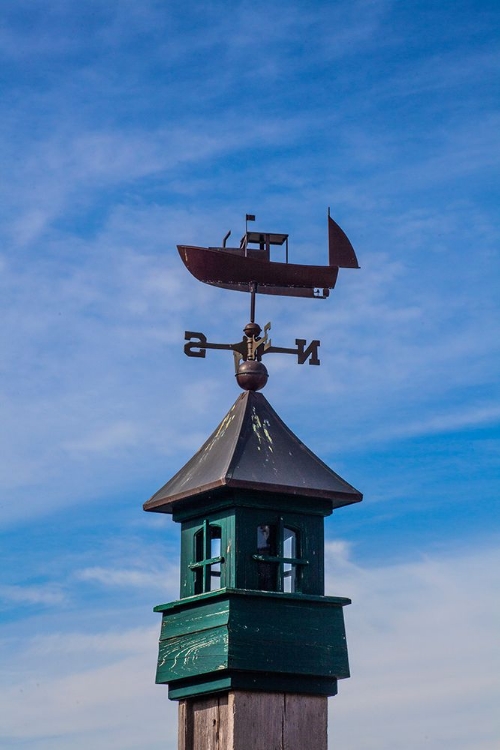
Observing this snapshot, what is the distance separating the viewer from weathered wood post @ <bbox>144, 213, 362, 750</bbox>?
352 inches

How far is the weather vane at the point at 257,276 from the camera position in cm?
1006

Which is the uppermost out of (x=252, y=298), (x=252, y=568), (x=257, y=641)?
(x=252, y=298)

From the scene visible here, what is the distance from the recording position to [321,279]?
10508mm

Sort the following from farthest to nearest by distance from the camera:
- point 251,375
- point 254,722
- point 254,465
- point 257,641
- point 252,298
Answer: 1. point 252,298
2. point 251,375
3. point 254,465
4. point 257,641
5. point 254,722

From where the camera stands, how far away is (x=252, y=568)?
9250mm

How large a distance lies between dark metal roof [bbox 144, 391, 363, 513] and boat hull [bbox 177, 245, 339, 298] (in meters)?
0.99

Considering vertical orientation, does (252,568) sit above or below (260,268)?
below

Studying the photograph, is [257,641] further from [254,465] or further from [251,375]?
[251,375]

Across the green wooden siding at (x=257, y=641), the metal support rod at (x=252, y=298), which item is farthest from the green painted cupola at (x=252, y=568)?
the metal support rod at (x=252, y=298)

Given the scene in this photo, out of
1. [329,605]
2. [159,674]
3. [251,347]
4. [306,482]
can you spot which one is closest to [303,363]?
[251,347]

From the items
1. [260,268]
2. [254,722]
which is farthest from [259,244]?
[254,722]

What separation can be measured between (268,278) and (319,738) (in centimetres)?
386

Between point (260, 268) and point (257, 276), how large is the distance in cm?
7

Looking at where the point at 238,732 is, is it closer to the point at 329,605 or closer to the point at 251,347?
the point at 329,605
